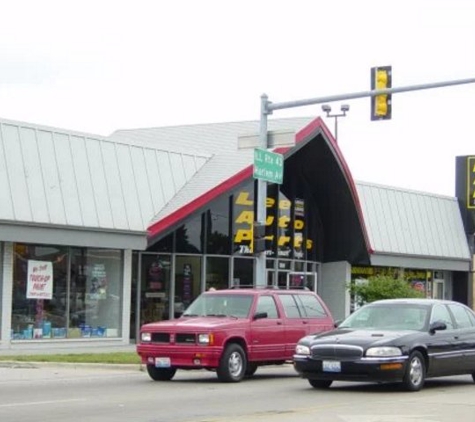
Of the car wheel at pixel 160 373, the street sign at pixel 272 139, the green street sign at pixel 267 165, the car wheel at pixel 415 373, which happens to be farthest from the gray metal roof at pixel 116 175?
the car wheel at pixel 415 373

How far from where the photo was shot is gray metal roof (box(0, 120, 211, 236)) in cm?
2617

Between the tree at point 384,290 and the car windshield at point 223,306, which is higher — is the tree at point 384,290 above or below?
above

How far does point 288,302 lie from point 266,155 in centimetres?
519

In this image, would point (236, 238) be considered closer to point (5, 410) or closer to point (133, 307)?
point (133, 307)

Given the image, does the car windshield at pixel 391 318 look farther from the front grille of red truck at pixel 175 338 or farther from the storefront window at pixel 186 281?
the storefront window at pixel 186 281

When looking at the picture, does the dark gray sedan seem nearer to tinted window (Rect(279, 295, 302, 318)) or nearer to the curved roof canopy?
tinted window (Rect(279, 295, 302, 318))

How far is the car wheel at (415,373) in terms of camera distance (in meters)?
17.2

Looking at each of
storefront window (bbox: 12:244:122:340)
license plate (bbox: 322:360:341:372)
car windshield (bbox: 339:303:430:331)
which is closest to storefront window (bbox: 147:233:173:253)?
storefront window (bbox: 12:244:122:340)

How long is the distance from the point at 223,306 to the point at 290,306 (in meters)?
1.62

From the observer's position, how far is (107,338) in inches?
1169

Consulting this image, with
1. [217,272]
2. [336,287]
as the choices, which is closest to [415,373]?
[217,272]

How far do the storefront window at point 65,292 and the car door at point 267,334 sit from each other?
868 cm

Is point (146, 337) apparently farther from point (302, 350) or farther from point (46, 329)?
point (46, 329)

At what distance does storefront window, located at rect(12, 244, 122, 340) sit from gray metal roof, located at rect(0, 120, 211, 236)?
127 cm
